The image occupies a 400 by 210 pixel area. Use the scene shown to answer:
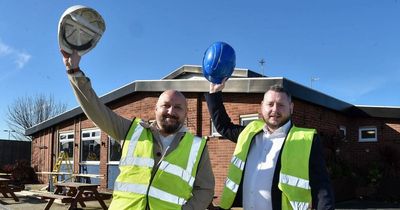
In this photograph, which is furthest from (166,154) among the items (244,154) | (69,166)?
(69,166)

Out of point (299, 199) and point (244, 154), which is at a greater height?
point (244, 154)

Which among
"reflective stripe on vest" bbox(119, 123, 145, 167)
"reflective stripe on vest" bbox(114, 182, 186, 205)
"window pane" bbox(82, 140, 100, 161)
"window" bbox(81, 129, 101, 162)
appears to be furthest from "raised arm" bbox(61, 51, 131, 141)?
"window pane" bbox(82, 140, 100, 161)

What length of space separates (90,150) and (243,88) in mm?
8566

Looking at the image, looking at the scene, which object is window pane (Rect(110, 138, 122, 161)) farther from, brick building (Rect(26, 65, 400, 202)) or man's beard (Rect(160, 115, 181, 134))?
man's beard (Rect(160, 115, 181, 134))

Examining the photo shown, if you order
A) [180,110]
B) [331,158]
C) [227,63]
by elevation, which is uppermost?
[227,63]

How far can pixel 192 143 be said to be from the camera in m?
3.05

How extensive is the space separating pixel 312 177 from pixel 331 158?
11103mm

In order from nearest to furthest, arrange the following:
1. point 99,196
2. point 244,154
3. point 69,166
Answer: point 244,154 < point 99,196 < point 69,166

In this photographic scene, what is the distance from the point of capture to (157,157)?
9.72 ft

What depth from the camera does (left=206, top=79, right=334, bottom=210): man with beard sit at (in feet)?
9.86

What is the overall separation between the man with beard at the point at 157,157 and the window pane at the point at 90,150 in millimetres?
14852

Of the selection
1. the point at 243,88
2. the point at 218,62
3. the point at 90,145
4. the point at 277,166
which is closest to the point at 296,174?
the point at 277,166

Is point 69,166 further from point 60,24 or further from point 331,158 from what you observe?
point 60,24

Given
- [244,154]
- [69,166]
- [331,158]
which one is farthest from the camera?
[69,166]
